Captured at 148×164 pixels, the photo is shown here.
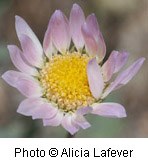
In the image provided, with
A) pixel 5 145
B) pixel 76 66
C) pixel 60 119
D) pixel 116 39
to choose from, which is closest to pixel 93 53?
pixel 76 66

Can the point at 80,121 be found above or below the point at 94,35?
below

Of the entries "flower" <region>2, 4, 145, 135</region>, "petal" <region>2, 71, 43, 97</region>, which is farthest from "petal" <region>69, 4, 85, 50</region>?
"petal" <region>2, 71, 43, 97</region>

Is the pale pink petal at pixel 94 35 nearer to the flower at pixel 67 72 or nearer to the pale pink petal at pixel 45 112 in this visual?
the flower at pixel 67 72

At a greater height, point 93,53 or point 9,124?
point 93,53

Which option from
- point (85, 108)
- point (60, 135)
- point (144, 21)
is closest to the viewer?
point (85, 108)

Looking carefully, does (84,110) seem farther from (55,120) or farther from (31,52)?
(31,52)

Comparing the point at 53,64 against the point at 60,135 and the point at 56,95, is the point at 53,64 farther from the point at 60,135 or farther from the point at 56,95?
the point at 60,135

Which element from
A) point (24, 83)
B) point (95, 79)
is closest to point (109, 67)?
point (95, 79)
